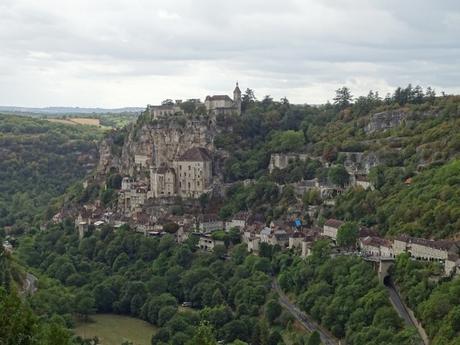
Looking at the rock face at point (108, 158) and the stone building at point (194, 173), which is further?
the rock face at point (108, 158)

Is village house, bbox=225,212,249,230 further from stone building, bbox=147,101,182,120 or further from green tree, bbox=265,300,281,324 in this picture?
stone building, bbox=147,101,182,120

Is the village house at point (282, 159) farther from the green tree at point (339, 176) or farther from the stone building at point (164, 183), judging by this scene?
the stone building at point (164, 183)

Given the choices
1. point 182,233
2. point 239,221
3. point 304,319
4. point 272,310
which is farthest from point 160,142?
point 304,319

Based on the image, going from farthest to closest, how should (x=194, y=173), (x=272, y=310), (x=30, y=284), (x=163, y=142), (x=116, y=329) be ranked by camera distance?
(x=163, y=142) < (x=194, y=173) < (x=30, y=284) < (x=116, y=329) < (x=272, y=310)

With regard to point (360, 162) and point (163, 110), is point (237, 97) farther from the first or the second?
point (360, 162)

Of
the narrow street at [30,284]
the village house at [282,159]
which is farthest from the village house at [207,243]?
the narrow street at [30,284]

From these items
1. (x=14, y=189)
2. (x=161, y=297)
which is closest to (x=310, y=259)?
(x=161, y=297)

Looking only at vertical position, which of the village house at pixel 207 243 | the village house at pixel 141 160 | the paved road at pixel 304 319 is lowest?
the paved road at pixel 304 319
